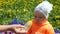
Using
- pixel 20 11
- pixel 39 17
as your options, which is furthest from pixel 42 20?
pixel 20 11

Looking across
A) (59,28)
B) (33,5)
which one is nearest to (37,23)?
(59,28)

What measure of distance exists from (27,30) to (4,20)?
1.54 metres

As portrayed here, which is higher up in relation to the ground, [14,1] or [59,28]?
[14,1]

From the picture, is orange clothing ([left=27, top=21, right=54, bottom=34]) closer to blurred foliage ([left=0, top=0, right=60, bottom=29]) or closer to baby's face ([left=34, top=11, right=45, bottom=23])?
baby's face ([left=34, top=11, right=45, bottom=23])

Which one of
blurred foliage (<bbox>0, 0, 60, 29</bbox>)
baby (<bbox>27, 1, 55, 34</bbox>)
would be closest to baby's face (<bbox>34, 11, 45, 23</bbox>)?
baby (<bbox>27, 1, 55, 34</bbox>)

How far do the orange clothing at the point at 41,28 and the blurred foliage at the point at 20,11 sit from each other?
1421 mm

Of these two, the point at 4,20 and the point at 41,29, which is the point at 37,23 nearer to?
the point at 41,29

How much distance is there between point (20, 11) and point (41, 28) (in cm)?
184

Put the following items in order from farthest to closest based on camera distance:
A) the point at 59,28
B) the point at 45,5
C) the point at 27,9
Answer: the point at 27,9 < the point at 59,28 < the point at 45,5

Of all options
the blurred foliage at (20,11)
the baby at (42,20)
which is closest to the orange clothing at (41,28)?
the baby at (42,20)

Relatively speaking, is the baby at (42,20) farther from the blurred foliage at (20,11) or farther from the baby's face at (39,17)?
the blurred foliage at (20,11)

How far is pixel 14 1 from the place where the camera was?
6031mm

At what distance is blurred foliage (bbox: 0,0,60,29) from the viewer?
5609mm

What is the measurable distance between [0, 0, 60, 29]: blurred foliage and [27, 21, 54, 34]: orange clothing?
142 centimetres
